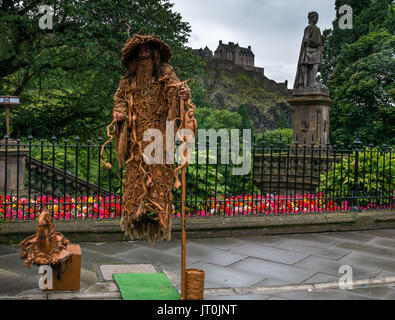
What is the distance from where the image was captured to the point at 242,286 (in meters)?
5.24

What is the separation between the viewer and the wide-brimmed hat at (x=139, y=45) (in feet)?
15.2

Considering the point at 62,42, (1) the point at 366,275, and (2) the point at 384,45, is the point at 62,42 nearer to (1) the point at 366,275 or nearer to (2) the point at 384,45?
(1) the point at 366,275

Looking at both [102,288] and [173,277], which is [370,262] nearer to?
Answer: [173,277]

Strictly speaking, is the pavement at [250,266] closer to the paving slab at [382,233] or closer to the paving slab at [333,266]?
the paving slab at [333,266]

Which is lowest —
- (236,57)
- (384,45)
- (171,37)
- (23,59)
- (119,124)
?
(119,124)

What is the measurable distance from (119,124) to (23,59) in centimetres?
1178

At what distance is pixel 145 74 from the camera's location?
473 cm

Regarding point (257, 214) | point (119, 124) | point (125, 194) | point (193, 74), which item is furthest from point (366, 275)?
point (193, 74)

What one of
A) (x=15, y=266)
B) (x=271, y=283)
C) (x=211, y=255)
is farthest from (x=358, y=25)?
(x=15, y=266)

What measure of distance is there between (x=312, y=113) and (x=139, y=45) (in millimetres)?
11080

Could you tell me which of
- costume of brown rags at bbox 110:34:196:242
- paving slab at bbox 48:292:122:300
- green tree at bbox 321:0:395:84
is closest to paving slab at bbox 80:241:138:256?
paving slab at bbox 48:292:122:300

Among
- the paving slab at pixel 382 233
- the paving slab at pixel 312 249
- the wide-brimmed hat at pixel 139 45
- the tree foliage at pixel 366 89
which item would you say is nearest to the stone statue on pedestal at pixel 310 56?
the paving slab at pixel 382 233

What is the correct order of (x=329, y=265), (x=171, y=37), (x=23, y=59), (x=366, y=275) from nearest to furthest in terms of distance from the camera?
(x=366, y=275) → (x=329, y=265) → (x=23, y=59) → (x=171, y=37)
